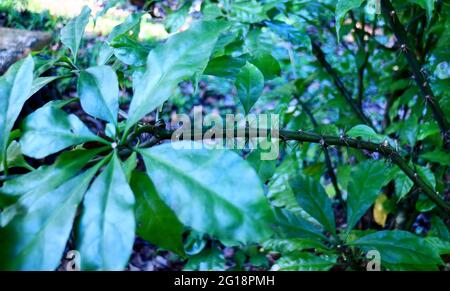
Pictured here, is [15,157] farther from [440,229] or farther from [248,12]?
[440,229]

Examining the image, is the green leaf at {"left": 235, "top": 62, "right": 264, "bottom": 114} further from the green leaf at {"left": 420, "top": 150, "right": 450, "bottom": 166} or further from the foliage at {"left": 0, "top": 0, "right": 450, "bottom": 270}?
the green leaf at {"left": 420, "top": 150, "right": 450, "bottom": 166}

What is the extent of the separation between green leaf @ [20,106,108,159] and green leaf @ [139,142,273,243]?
0.32 ft

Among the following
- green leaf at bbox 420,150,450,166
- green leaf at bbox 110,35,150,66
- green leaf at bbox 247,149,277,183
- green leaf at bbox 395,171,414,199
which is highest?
green leaf at bbox 110,35,150,66

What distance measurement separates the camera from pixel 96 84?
588mm

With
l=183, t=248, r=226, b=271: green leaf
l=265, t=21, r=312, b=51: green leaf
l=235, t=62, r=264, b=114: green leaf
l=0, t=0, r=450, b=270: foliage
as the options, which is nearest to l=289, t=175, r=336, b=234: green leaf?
l=0, t=0, r=450, b=270: foliage

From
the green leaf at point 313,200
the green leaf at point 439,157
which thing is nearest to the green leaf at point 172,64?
the green leaf at point 313,200

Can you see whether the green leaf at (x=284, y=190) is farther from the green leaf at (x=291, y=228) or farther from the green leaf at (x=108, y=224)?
the green leaf at (x=108, y=224)

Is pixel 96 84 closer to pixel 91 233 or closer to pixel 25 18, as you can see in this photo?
pixel 91 233

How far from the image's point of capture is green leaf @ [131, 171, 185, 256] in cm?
55

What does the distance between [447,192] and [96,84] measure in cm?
131

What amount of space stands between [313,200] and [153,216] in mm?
413

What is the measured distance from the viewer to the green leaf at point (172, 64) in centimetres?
53

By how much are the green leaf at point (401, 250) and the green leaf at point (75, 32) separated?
578 millimetres
